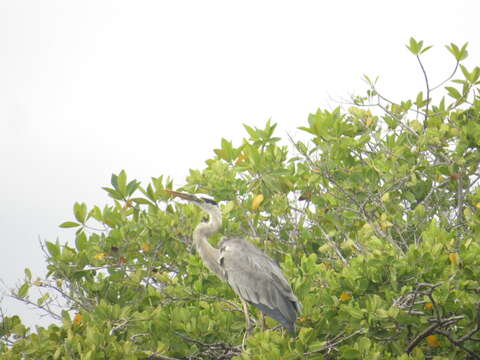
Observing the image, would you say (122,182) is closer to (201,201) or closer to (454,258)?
(201,201)

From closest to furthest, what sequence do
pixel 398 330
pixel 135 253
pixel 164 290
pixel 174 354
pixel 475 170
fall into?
pixel 398 330, pixel 174 354, pixel 164 290, pixel 135 253, pixel 475 170

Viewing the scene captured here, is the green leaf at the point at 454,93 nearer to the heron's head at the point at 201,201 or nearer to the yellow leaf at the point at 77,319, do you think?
the heron's head at the point at 201,201

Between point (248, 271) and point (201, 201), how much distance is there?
1.22 meters

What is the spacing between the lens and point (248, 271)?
7.67m

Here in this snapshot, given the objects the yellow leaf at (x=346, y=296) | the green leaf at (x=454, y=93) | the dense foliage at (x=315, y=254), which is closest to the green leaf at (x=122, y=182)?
the dense foliage at (x=315, y=254)

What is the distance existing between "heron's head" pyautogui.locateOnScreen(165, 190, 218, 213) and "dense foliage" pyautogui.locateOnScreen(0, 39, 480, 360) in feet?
0.42

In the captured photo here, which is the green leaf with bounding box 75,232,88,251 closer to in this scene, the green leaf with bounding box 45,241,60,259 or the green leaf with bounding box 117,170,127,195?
the green leaf with bounding box 45,241,60,259

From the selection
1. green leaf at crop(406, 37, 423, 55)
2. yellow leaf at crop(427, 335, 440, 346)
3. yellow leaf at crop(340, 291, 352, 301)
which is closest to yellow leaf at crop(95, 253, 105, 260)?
yellow leaf at crop(340, 291, 352, 301)

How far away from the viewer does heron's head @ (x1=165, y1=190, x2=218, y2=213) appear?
8.34 metres

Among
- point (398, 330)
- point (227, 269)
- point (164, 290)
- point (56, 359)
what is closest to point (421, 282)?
point (398, 330)

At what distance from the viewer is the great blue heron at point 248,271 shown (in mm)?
6949

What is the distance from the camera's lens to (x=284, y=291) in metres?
7.10

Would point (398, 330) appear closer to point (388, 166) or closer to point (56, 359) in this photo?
point (388, 166)

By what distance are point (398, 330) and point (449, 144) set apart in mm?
3458
